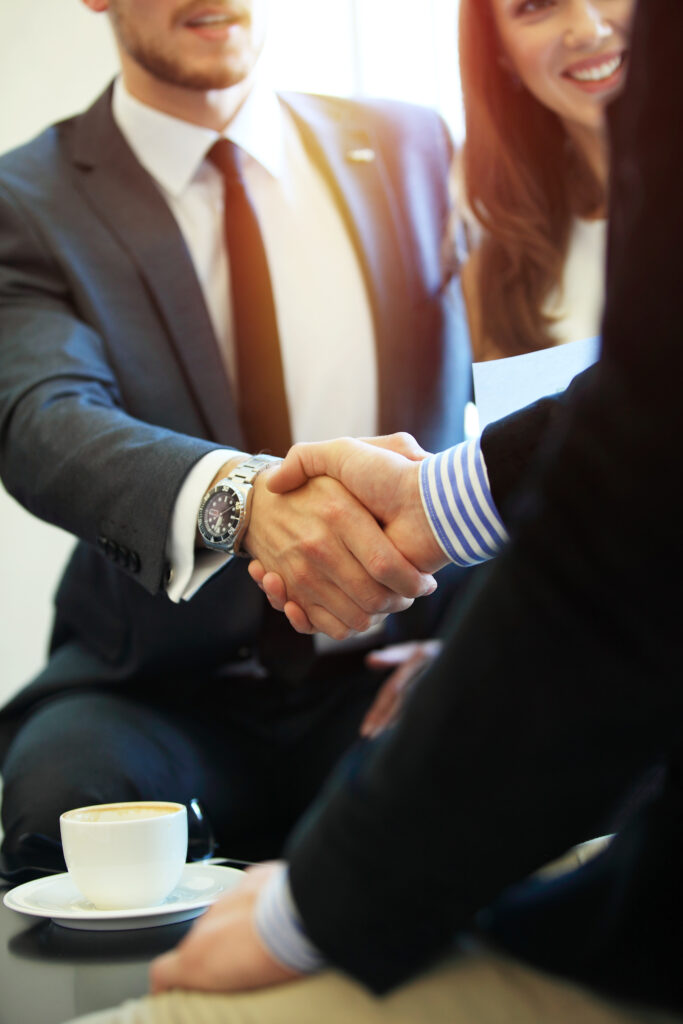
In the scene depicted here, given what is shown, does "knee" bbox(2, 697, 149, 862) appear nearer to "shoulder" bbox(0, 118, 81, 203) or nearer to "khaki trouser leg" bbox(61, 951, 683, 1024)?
"khaki trouser leg" bbox(61, 951, 683, 1024)

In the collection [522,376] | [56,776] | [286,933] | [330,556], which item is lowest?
[56,776]

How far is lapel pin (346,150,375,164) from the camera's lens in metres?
1.65

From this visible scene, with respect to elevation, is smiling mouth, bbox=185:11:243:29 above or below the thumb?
above

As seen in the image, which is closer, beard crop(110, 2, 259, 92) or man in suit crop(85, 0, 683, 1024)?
man in suit crop(85, 0, 683, 1024)

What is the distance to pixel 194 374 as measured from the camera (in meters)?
1.44

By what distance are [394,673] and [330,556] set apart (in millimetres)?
480

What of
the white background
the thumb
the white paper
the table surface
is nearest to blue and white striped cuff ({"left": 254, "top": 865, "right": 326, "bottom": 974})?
the table surface

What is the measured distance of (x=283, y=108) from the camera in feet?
5.59

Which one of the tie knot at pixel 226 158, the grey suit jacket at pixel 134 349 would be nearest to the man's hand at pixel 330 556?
the grey suit jacket at pixel 134 349

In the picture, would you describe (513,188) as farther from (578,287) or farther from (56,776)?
(56,776)

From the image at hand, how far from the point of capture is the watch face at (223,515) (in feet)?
3.58

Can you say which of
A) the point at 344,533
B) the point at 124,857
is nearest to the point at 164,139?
the point at 344,533

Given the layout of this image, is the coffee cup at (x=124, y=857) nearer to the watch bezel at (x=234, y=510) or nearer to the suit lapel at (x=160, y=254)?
the watch bezel at (x=234, y=510)

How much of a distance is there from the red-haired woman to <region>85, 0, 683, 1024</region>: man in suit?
1.14 m
